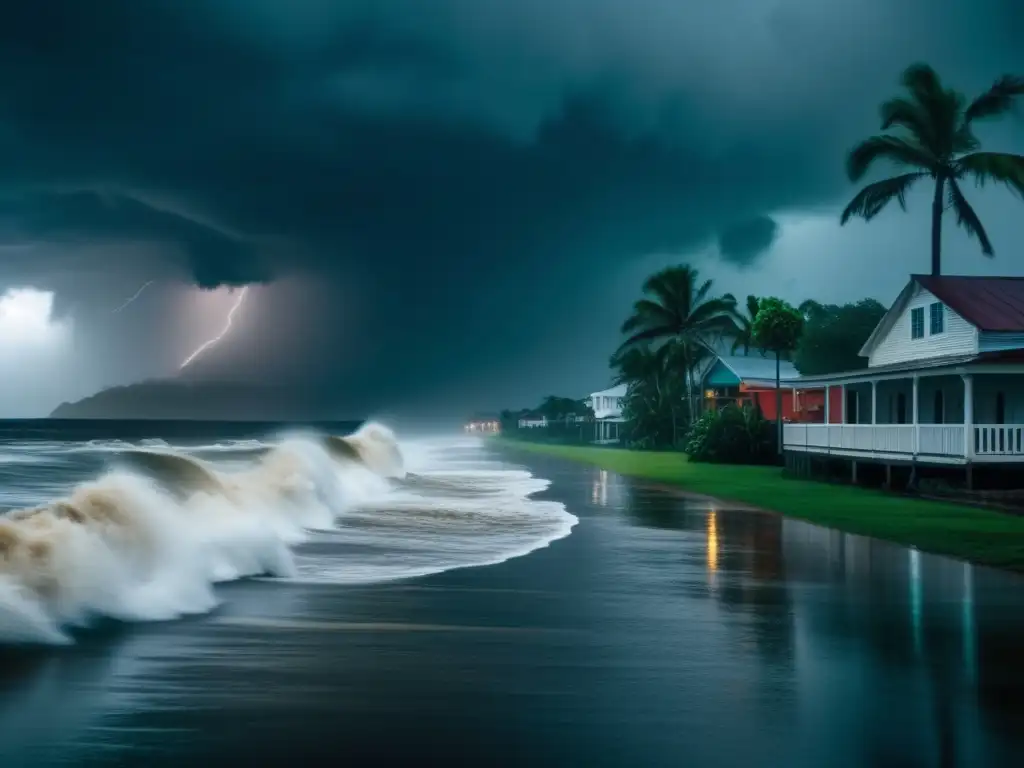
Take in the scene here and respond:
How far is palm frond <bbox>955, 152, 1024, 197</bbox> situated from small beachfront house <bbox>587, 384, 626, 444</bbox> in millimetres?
49141

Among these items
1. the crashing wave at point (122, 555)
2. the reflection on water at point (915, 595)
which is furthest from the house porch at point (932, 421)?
the crashing wave at point (122, 555)

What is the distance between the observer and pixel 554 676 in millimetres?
8273

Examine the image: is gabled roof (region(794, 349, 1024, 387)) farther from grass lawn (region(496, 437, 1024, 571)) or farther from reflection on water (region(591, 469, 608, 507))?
reflection on water (region(591, 469, 608, 507))

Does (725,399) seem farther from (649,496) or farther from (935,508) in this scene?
(935,508)

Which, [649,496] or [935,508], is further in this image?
[649,496]

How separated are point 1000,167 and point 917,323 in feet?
27.9

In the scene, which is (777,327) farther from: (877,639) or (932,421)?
(877,639)

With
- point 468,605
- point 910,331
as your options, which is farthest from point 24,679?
point 910,331

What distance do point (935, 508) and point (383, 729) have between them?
19.1 meters

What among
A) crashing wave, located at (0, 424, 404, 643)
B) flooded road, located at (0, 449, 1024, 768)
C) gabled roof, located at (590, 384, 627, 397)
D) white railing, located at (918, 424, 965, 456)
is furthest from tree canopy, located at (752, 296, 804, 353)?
gabled roof, located at (590, 384, 627, 397)

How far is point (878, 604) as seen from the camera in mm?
11594

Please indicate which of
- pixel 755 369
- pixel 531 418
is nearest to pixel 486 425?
pixel 531 418

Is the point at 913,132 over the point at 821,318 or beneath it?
over

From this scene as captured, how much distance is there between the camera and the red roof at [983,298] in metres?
32.1
